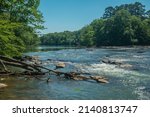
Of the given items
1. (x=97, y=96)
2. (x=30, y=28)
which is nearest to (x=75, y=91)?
(x=97, y=96)

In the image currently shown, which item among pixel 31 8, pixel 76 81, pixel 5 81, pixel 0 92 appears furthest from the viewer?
pixel 31 8

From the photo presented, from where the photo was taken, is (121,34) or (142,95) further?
(121,34)

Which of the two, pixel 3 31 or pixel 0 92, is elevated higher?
pixel 3 31

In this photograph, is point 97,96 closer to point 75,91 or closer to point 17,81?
point 75,91

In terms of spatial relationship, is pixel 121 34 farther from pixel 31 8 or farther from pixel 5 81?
pixel 5 81

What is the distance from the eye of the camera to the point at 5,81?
21.6 meters

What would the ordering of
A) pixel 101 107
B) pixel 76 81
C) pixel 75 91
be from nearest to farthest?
pixel 101 107 < pixel 75 91 < pixel 76 81

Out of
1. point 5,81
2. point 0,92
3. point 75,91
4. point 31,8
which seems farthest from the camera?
point 31,8

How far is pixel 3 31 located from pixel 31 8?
1312 centimetres

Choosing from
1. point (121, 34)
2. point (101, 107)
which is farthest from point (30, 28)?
point (121, 34)

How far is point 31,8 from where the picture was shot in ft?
113

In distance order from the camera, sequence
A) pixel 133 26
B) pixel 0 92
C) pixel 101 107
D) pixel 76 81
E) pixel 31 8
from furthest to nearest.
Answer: pixel 133 26, pixel 31 8, pixel 76 81, pixel 0 92, pixel 101 107

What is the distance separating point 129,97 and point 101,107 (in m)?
8.00

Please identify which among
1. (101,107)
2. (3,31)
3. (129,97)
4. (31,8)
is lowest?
(129,97)
